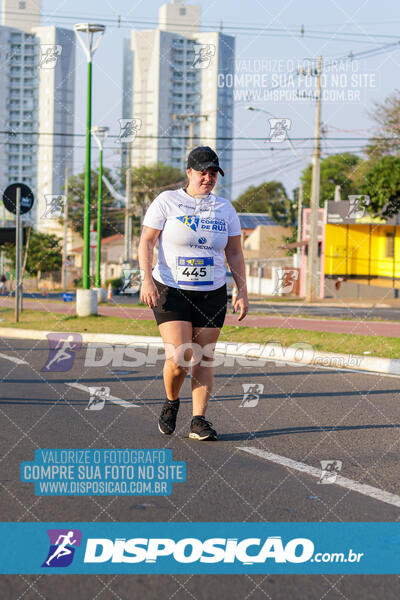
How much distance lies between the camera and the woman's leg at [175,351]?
243 inches

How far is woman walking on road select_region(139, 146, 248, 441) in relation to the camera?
20.0 feet

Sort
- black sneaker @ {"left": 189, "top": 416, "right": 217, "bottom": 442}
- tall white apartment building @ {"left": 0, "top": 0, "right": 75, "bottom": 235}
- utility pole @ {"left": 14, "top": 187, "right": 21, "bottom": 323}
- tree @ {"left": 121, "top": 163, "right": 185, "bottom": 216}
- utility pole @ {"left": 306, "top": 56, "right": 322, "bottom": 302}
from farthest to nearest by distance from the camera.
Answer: tall white apartment building @ {"left": 0, "top": 0, "right": 75, "bottom": 235}
tree @ {"left": 121, "top": 163, "right": 185, "bottom": 216}
utility pole @ {"left": 306, "top": 56, "right": 322, "bottom": 302}
utility pole @ {"left": 14, "top": 187, "right": 21, "bottom": 323}
black sneaker @ {"left": 189, "top": 416, "right": 217, "bottom": 442}

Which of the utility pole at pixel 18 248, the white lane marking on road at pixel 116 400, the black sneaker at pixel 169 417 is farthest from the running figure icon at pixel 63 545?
the utility pole at pixel 18 248

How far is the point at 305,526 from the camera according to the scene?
13.3ft

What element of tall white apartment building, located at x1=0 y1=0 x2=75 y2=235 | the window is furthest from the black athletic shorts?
tall white apartment building, located at x1=0 y1=0 x2=75 y2=235

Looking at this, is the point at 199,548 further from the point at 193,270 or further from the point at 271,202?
the point at 271,202

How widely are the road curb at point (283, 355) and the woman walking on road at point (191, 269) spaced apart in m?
5.14

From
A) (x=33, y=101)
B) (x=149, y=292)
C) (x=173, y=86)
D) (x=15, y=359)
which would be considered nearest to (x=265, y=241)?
(x=15, y=359)

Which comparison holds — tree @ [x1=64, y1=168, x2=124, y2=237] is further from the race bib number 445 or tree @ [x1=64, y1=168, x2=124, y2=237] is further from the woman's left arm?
the race bib number 445

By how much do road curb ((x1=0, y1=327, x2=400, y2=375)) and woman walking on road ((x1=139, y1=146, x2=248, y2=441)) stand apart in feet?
16.9

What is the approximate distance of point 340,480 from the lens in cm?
501

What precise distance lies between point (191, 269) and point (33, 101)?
14497 centimetres

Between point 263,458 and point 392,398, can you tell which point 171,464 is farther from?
point 392,398
